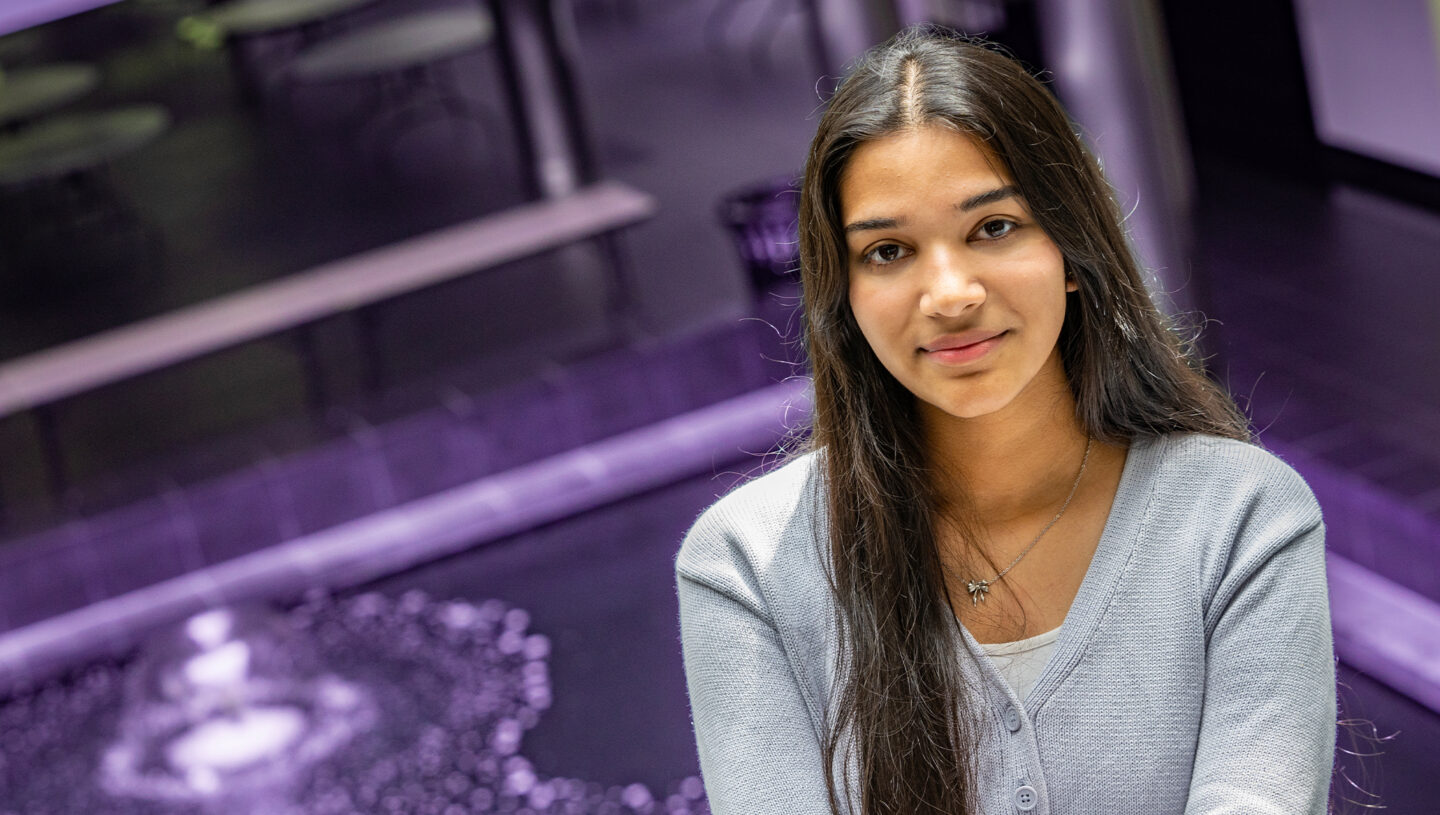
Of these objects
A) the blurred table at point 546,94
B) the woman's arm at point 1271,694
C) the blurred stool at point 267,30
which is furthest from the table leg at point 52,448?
the woman's arm at point 1271,694

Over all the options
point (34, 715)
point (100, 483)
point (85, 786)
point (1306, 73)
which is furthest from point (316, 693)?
point (1306, 73)

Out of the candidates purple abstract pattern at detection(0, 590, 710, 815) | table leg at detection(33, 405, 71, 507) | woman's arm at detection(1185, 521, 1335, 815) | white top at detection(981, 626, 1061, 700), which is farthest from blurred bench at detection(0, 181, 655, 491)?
woman's arm at detection(1185, 521, 1335, 815)

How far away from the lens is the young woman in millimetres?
1209

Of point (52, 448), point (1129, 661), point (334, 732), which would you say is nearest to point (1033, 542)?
point (1129, 661)

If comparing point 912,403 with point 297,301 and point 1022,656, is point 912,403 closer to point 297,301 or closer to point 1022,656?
point 1022,656

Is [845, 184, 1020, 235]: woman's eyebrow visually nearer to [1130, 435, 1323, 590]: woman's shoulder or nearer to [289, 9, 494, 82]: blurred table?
[1130, 435, 1323, 590]: woman's shoulder

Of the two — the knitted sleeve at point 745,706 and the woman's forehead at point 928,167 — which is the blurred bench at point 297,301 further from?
the woman's forehead at point 928,167

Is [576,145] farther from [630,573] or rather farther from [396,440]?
[630,573]

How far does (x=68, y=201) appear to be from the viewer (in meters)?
6.34

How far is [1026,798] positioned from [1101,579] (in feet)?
0.62

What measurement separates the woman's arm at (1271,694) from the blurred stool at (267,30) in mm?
5917

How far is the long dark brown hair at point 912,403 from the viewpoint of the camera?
4.02ft

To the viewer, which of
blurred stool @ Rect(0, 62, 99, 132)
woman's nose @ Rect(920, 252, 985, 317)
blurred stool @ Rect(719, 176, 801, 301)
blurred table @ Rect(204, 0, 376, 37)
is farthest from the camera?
blurred table @ Rect(204, 0, 376, 37)

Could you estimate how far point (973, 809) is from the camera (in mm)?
1328
